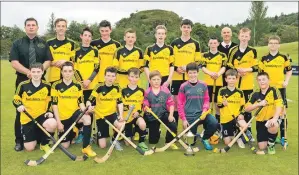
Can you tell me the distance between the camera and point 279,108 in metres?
5.73

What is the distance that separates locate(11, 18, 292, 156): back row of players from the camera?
5812mm

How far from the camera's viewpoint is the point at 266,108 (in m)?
5.95

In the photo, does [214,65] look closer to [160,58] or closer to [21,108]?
[160,58]

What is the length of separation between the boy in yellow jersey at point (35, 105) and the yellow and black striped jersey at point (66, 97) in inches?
5.5

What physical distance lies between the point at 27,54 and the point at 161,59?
7.77 feet

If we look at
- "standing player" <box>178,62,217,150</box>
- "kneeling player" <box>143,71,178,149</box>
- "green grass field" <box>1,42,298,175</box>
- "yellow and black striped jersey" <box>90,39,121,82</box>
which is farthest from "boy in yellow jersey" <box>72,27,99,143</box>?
"standing player" <box>178,62,217,150</box>

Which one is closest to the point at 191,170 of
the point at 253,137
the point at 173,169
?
the point at 173,169

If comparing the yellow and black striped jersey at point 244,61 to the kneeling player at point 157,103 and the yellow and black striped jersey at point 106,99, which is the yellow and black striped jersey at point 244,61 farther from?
Result: the yellow and black striped jersey at point 106,99

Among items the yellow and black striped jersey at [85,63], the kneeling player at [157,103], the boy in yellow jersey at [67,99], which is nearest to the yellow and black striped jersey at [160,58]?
the kneeling player at [157,103]

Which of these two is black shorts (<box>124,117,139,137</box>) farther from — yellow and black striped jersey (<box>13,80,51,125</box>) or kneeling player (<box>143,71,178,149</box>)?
yellow and black striped jersey (<box>13,80,51,125</box>)

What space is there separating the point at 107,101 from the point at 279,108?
2807mm

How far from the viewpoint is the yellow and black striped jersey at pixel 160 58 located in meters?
6.66

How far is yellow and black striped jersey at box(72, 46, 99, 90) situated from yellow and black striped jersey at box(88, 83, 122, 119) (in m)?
0.56

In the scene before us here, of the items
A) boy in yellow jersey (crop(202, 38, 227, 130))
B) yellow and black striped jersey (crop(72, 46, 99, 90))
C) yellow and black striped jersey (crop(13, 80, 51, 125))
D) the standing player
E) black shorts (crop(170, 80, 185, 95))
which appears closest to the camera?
yellow and black striped jersey (crop(13, 80, 51, 125))
